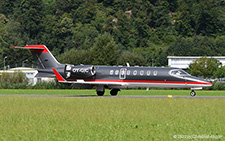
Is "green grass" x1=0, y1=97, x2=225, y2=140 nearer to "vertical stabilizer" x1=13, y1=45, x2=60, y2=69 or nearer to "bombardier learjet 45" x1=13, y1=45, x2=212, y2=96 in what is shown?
"bombardier learjet 45" x1=13, y1=45, x2=212, y2=96

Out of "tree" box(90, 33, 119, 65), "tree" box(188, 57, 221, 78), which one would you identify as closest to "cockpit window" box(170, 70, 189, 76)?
"tree" box(90, 33, 119, 65)

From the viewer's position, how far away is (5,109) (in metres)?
27.9

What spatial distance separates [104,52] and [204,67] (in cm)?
4192

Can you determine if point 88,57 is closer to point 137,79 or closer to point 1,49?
point 137,79

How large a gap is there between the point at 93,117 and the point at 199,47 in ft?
541

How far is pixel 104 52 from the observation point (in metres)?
95.9

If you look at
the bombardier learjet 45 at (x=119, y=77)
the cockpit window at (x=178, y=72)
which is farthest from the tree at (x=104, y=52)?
the cockpit window at (x=178, y=72)

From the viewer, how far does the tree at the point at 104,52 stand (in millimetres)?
94625

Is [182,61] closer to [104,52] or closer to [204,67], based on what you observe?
[204,67]

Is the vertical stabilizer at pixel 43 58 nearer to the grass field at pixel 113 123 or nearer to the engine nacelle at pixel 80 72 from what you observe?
the engine nacelle at pixel 80 72

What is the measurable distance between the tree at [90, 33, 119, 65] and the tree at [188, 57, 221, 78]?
34066 millimetres

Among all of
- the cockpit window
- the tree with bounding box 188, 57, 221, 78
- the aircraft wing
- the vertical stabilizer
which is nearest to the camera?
the cockpit window

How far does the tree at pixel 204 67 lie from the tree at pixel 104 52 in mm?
34066

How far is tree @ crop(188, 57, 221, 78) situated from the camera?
126000 millimetres
